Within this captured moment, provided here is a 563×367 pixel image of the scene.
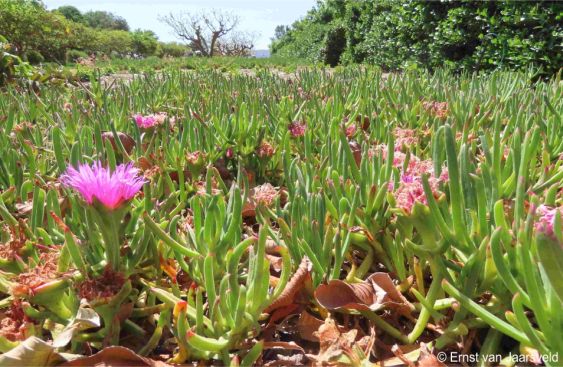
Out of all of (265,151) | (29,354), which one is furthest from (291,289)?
(265,151)

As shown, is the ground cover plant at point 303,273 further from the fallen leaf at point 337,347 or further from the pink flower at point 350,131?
the pink flower at point 350,131

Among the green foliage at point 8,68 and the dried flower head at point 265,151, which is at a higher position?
the green foliage at point 8,68

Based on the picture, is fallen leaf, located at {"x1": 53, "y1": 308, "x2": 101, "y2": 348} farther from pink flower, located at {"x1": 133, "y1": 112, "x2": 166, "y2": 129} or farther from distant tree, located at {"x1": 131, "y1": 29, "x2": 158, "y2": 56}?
distant tree, located at {"x1": 131, "y1": 29, "x2": 158, "y2": 56}

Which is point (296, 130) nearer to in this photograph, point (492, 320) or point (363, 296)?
point (363, 296)

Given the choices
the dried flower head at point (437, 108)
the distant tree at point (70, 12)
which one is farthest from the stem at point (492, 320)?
the distant tree at point (70, 12)

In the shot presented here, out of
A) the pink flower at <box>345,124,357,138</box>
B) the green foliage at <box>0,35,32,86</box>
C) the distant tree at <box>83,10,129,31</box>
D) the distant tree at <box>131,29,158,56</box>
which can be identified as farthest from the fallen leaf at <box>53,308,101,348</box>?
the distant tree at <box>83,10,129,31</box>

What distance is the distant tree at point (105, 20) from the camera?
55.5 meters

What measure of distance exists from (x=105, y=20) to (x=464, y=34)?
196 feet

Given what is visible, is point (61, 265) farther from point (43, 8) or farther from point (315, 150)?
point (43, 8)

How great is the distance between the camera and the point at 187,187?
3.71 ft

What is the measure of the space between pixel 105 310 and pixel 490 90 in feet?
6.37

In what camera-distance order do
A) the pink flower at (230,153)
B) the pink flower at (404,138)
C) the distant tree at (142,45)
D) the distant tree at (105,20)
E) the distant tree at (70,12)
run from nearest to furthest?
the pink flower at (404,138), the pink flower at (230,153), the distant tree at (142,45), the distant tree at (70,12), the distant tree at (105,20)

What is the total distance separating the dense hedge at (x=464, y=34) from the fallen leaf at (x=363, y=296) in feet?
15.0

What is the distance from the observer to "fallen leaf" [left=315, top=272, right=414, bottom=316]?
721mm
